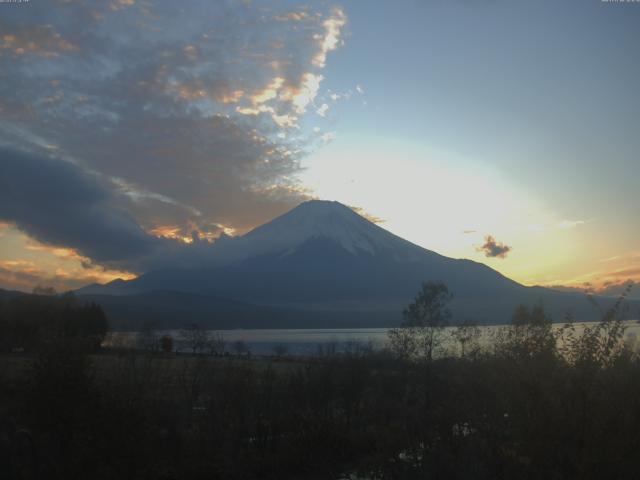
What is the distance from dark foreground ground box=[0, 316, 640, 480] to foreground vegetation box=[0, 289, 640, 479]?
0.8 inches

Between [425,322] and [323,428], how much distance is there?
557 inches

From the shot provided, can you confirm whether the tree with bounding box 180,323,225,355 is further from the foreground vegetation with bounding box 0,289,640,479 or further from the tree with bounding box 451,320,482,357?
the foreground vegetation with bounding box 0,289,640,479

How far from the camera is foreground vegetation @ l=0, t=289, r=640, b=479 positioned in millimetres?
5965

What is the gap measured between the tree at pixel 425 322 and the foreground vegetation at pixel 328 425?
796 cm

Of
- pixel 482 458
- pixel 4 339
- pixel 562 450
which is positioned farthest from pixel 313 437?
pixel 4 339

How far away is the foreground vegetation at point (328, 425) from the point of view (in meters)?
5.96

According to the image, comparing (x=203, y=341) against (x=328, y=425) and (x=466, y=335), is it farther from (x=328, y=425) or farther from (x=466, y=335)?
(x=328, y=425)

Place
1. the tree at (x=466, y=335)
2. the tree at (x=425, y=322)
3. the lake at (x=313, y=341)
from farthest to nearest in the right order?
the tree at (x=466, y=335)
the lake at (x=313, y=341)
the tree at (x=425, y=322)

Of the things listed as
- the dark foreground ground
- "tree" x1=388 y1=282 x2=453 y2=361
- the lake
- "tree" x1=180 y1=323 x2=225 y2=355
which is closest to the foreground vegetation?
the dark foreground ground

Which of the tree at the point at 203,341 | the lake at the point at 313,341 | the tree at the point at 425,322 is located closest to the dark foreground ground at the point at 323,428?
the lake at the point at 313,341

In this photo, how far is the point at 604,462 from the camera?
5.73 m

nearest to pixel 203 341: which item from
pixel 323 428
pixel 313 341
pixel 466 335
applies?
pixel 466 335

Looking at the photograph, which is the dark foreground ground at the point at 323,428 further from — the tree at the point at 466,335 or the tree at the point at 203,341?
the tree at the point at 203,341

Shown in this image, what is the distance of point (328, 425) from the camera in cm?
1292
